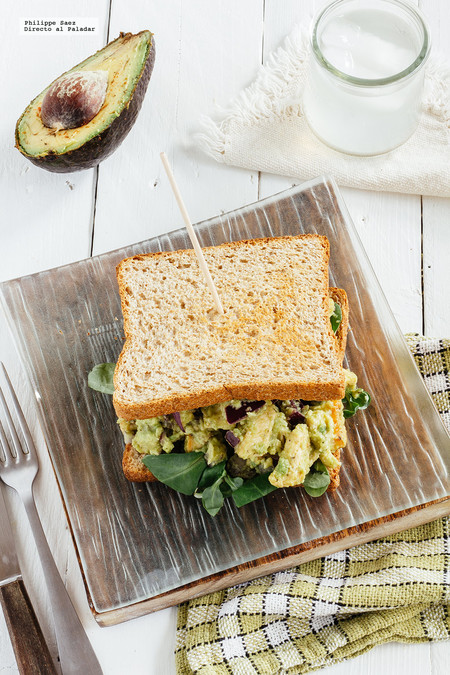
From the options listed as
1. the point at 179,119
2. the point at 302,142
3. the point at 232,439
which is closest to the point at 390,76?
the point at 302,142

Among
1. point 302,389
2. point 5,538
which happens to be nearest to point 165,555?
point 5,538

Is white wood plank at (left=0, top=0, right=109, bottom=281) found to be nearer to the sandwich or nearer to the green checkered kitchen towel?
the sandwich

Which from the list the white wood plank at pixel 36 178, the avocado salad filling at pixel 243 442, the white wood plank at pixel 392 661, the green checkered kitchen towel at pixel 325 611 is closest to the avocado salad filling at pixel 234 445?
the avocado salad filling at pixel 243 442

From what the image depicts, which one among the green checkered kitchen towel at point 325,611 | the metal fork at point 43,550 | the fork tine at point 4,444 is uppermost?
the fork tine at point 4,444

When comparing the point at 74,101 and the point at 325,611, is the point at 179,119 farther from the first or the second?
the point at 325,611

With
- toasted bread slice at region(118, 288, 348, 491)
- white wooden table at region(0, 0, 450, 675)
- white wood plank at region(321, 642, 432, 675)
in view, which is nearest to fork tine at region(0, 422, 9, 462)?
white wooden table at region(0, 0, 450, 675)

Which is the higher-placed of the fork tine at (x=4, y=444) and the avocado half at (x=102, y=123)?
the avocado half at (x=102, y=123)

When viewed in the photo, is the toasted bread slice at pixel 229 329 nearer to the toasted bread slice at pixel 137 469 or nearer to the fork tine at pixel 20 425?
the toasted bread slice at pixel 137 469
